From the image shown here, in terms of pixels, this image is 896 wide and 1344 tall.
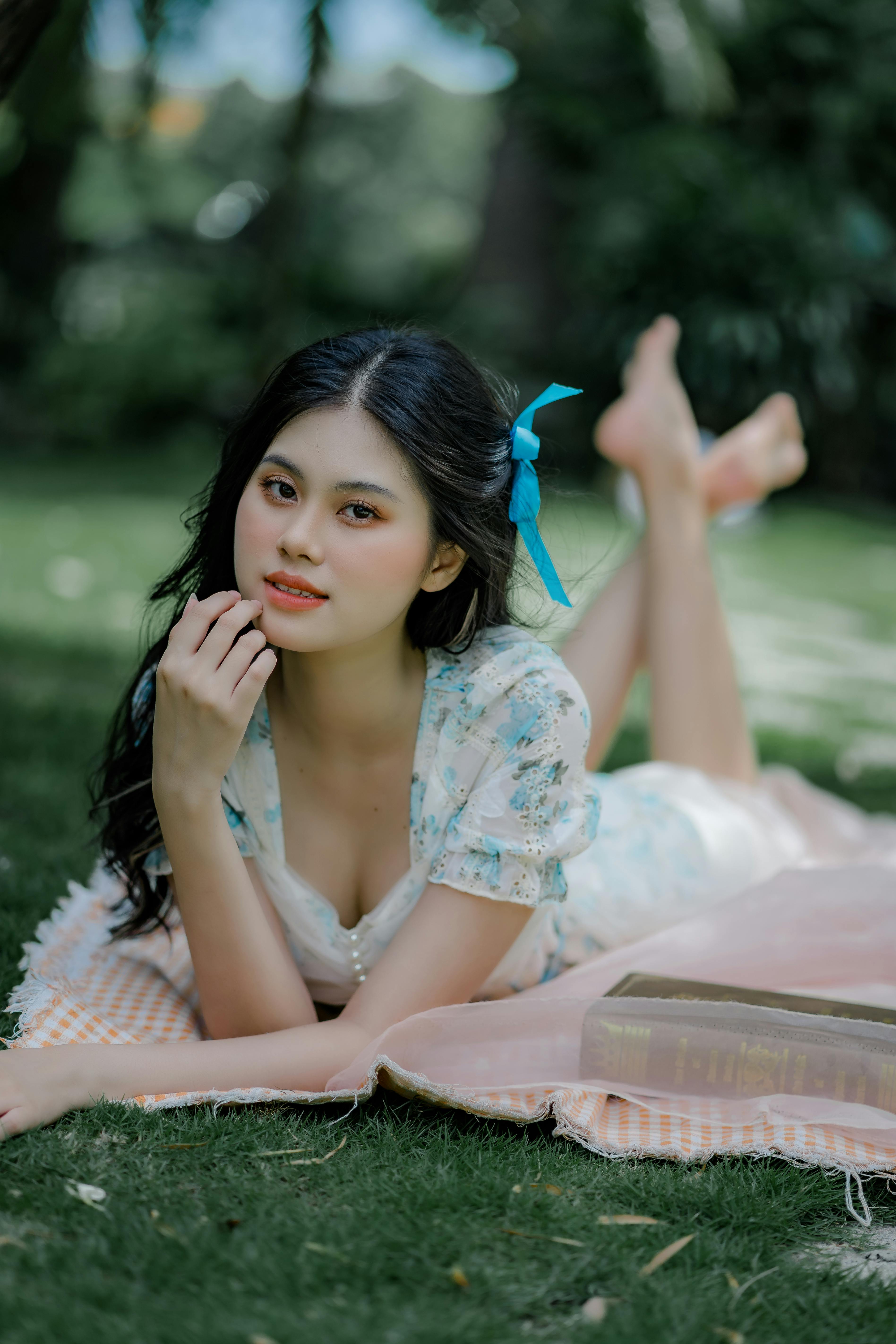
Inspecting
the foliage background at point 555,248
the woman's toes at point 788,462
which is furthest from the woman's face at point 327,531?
the foliage background at point 555,248

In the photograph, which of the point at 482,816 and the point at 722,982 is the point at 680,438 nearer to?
the point at 722,982

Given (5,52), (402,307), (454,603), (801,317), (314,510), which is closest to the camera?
(314,510)

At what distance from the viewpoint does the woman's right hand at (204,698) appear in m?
1.91

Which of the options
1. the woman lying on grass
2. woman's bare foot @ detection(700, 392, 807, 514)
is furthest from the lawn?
woman's bare foot @ detection(700, 392, 807, 514)

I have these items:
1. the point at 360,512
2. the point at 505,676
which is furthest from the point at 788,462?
the point at 360,512

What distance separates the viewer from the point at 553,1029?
7.09 feet

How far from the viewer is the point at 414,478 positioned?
205 centimetres

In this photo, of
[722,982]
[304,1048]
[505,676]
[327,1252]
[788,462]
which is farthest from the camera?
[788,462]

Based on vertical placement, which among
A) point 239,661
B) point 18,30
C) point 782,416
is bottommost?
point 782,416

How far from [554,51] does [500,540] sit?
12.9m

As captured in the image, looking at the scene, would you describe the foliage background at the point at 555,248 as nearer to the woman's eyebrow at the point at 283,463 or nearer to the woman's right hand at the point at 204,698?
the woman's eyebrow at the point at 283,463

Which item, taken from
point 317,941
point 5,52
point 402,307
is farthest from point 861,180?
point 317,941

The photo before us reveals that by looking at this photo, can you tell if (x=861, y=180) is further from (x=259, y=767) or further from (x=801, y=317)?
(x=259, y=767)

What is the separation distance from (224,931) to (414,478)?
2.57 feet
